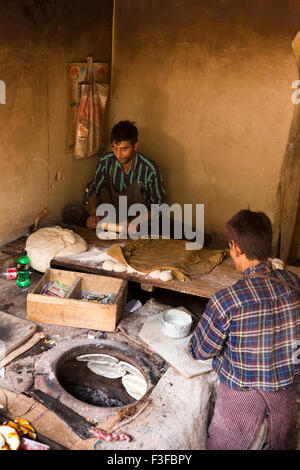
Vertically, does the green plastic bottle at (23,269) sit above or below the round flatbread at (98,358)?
above

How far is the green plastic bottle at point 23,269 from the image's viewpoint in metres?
3.88

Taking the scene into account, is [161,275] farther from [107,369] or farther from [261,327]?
[261,327]

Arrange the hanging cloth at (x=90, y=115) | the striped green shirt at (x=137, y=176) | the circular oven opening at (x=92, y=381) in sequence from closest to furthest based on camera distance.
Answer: the circular oven opening at (x=92, y=381), the striped green shirt at (x=137, y=176), the hanging cloth at (x=90, y=115)

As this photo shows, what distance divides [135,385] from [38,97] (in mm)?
2918

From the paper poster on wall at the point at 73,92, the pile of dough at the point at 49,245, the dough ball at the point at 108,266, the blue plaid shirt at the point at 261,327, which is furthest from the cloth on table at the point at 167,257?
the paper poster on wall at the point at 73,92

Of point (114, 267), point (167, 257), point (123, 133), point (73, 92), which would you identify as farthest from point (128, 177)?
point (114, 267)

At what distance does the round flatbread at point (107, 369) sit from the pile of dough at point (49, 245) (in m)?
1.11

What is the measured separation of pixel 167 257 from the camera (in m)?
4.16

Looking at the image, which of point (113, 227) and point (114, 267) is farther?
point (113, 227)

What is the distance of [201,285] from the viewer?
3.72 meters

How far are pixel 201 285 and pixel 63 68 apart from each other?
2730 mm

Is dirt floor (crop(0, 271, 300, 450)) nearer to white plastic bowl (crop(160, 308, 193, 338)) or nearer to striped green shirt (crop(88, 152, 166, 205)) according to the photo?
white plastic bowl (crop(160, 308, 193, 338))

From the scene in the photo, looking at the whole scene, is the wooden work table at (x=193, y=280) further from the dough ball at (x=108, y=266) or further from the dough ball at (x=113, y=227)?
the dough ball at (x=113, y=227)

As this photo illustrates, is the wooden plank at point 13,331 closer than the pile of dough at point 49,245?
Yes
